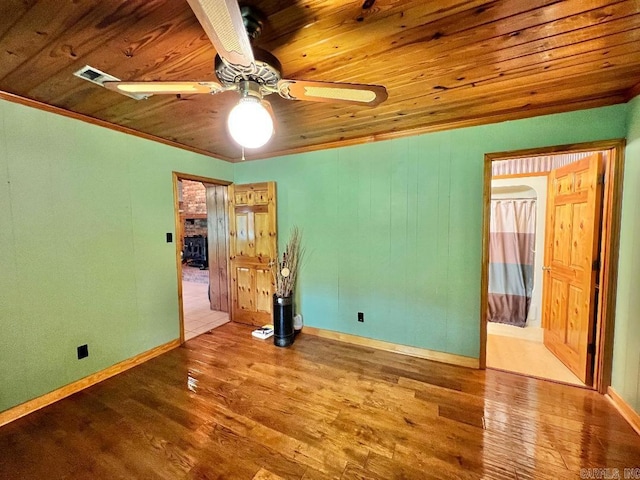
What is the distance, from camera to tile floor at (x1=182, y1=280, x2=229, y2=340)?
3586 millimetres

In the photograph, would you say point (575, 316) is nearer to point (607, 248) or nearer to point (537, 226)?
point (607, 248)

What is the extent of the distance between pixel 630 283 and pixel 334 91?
254 centimetres

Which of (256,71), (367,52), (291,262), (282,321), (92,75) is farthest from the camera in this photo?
(291,262)

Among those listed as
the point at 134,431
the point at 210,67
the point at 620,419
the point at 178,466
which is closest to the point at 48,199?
the point at 210,67

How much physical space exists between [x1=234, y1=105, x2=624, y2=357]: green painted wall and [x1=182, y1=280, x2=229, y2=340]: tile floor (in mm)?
1365

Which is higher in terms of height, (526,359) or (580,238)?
(580,238)

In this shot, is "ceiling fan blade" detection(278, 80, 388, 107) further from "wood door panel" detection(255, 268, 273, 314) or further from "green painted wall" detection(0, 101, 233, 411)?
"wood door panel" detection(255, 268, 273, 314)

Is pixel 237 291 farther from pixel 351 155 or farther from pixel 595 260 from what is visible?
pixel 595 260

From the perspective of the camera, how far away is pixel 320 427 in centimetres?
181

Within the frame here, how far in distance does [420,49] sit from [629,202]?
198 cm

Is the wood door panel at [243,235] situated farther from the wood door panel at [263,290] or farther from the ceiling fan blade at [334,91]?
the ceiling fan blade at [334,91]

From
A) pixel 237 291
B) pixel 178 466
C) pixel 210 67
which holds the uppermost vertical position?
pixel 210 67

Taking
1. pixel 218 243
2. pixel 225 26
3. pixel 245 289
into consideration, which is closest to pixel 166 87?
pixel 225 26

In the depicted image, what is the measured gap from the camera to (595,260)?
221 centimetres
